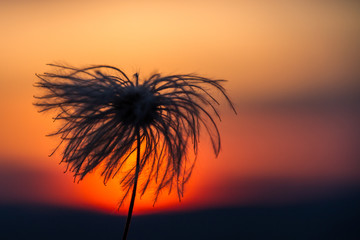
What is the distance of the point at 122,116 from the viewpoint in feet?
17.5

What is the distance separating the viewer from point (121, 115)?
532cm

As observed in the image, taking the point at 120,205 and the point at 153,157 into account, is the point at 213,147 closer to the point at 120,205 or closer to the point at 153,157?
the point at 153,157

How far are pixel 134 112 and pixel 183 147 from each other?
2.37 ft

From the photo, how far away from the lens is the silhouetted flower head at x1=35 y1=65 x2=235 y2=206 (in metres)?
5.29

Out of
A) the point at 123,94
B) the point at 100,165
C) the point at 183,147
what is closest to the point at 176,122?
the point at 183,147

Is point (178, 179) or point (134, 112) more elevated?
point (134, 112)

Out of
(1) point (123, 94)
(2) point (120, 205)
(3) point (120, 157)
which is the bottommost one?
(2) point (120, 205)

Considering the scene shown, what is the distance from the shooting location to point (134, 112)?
17.1 ft

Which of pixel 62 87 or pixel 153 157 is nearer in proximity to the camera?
pixel 62 87

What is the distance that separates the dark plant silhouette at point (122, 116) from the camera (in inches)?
208

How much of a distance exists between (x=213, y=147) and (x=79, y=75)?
1740 millimetres

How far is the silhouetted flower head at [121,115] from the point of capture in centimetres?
529

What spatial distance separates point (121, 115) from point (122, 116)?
2 centimetres

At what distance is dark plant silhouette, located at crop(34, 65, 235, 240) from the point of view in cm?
529
